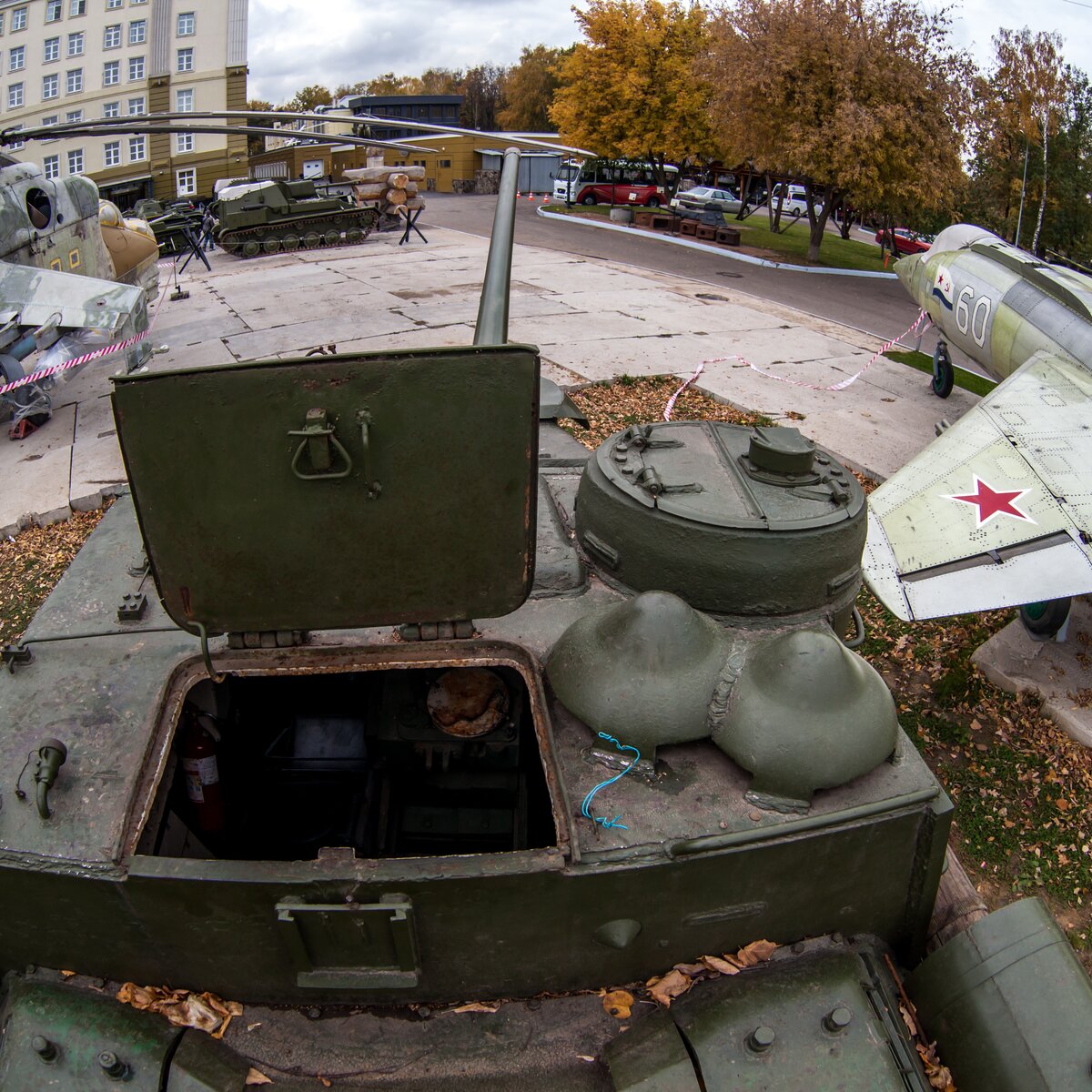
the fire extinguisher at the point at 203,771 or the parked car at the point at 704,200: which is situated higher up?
the parked car at the point at 704,200

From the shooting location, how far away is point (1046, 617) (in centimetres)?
715

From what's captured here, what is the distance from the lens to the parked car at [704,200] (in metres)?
30.0

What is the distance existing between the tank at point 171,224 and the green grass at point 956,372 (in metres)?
14.5

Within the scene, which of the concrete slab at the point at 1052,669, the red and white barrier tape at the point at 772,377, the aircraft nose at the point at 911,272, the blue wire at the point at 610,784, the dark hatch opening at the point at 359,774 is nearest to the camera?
the blue wire at the point at 610,784

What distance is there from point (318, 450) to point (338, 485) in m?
0.16

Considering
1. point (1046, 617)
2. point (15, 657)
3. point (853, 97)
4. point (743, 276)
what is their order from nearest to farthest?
point (15, 657), point (1046, 617), point (853, 97), point (743, 276)

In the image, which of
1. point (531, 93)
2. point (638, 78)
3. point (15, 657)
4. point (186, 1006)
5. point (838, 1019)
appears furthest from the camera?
point (531, 93)

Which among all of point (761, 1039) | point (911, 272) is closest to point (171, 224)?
point (911, 272)

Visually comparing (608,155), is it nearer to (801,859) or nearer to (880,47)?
(880,47)

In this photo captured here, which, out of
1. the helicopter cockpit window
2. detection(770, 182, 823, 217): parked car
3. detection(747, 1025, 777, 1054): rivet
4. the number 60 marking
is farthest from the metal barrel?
detection(770, 182, 823, 217): parked car

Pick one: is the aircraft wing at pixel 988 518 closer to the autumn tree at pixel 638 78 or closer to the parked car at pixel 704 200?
the autumn tree at pixel 638 78

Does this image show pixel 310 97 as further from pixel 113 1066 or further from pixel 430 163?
pixel 113 1066

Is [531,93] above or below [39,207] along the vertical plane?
above

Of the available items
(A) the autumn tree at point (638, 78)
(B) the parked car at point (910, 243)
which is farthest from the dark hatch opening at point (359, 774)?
(B) the parked car at point (910, 243)
